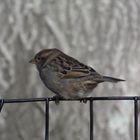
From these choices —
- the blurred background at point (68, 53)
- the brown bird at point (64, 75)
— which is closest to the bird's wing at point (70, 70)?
the brown bird at point (64, 75)

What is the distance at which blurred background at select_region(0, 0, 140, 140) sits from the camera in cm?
405

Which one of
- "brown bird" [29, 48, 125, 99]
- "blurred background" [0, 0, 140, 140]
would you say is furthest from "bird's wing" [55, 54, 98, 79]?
"blurred background" [0, 0, 140, 140]

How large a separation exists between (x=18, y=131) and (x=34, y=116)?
0.40ft

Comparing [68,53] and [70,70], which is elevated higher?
[68,53]

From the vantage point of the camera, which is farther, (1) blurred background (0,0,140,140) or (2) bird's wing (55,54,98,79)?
(1) blurred background (0,0,140,140)

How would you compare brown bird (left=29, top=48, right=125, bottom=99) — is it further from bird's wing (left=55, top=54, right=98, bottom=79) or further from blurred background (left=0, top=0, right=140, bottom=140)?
blurred background (left=0, top=0, right=140, bottom=140)

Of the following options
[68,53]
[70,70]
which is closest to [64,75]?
[70,70]

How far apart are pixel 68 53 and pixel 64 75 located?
1.52 metres

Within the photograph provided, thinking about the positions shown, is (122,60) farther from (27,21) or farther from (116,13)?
(27,21)

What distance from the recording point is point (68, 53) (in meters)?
4.07

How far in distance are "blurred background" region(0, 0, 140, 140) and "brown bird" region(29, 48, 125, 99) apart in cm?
145

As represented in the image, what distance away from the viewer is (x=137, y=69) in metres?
4.20

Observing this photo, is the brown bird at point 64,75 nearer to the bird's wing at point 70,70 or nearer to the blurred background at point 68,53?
the bird's wing at point 70,70

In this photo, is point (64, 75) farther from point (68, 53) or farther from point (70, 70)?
point (68, 53)
